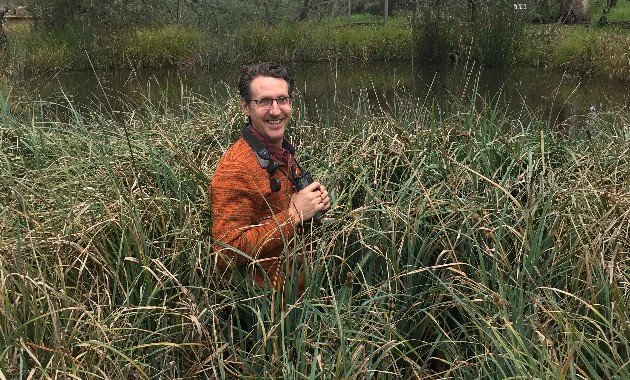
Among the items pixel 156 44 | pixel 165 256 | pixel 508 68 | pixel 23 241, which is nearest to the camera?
pixel 23 241

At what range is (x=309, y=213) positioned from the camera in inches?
68.6

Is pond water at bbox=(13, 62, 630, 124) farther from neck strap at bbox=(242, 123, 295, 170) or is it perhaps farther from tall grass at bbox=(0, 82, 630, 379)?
neck strap at bbox=(242, 123, 295, 170)

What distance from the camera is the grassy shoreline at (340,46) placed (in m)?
9.94

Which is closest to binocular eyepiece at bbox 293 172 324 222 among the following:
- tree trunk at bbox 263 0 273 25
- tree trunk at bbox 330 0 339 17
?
tree trunk at bbox 263 0 273 25

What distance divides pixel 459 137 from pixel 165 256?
1.55 m

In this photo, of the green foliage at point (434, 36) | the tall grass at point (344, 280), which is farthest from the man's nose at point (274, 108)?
the green foliage at point (434, 36)

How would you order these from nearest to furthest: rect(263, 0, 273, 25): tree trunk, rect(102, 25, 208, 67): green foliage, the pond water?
the pond water
rect(102, 25, 208, 67): green foliage
rect(263, 0, 273, 25): tree trunk

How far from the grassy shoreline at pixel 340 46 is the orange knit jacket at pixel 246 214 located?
8.41 m

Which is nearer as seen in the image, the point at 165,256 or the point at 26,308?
the point at 26,308

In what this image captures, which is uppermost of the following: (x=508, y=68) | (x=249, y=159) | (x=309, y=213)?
(x=249, y=159)

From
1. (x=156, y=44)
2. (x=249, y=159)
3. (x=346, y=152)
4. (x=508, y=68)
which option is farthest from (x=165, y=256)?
(x=156, y=44)

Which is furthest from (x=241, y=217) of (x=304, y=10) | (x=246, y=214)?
(x=304, y=10)

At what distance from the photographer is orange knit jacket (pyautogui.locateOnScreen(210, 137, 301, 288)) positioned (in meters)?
1.74

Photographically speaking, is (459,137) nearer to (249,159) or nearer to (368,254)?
(368,254)
